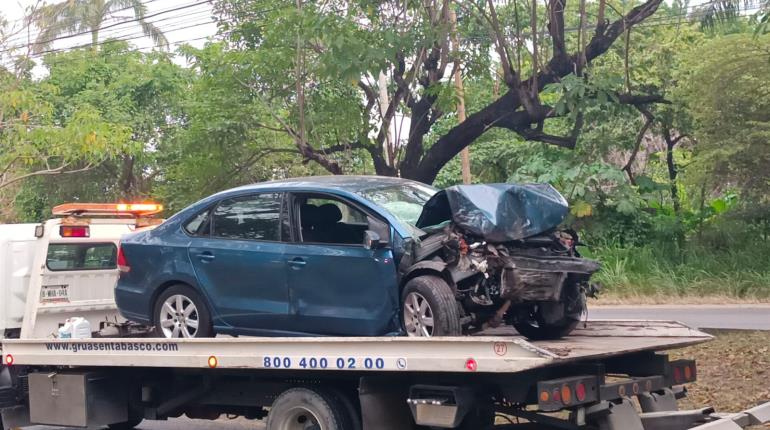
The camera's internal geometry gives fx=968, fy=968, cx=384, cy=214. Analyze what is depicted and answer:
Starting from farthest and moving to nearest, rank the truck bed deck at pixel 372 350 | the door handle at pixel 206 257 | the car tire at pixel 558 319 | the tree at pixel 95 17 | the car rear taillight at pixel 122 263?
1. the tree at pixel 95 17
2. the car rear taillight at pixel 122 263
3. the door handle at pixel 206 257
4. the car tire at pixel 558 319
5. the truck bed deck at pixel 372 350

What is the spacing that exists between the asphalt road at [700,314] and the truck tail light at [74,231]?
8.73 metres

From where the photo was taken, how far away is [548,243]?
22.7ft

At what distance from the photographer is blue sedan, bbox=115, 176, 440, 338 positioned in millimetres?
6781

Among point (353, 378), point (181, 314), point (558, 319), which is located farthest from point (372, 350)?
point (181, 314)

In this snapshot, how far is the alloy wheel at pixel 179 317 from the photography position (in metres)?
7.84

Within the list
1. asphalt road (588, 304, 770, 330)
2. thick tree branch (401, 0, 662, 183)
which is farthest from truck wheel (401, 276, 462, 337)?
asphalt road (588, 304, 770, 330)

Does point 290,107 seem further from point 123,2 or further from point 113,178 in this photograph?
point 123,2

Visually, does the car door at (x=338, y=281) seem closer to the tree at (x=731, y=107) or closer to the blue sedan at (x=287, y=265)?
the blue sedan at (x=287, y=265)

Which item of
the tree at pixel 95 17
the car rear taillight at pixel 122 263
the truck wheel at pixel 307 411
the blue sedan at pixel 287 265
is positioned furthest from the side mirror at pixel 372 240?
the tree at pixel 95 17

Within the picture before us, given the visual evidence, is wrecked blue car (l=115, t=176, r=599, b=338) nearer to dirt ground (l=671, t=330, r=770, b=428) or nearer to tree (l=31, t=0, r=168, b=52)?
dirt ground (l=671, t=330, r=770, b=428)

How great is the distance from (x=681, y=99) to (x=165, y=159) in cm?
1545

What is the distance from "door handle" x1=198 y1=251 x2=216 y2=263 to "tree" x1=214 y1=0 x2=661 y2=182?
492 cm

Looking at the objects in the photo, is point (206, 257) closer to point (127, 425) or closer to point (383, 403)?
point (383, 403)

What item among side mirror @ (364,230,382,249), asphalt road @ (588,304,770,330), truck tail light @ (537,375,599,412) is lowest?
asphalt road @ (588,304,770,330)
